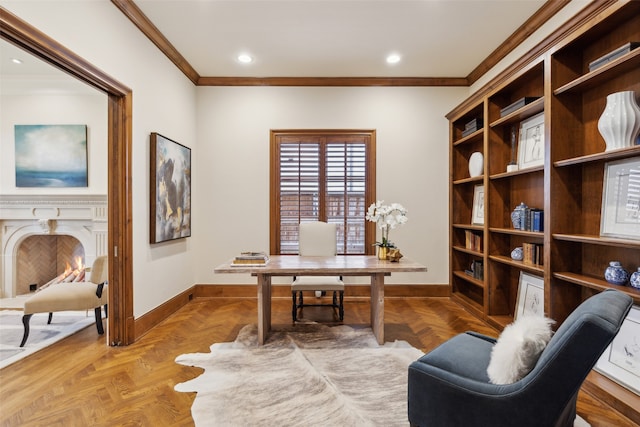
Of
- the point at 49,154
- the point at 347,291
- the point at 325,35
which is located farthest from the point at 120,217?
the point at 347,291

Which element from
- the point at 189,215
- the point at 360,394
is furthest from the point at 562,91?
the point at 189,215

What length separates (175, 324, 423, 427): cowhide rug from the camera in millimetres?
1868

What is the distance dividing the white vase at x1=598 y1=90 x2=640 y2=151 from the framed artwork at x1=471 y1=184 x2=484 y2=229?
72.7 inches

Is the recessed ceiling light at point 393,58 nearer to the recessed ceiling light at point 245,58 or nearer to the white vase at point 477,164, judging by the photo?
the white vase at point 477,164

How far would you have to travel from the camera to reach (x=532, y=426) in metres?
1.30

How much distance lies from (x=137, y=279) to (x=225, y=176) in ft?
6.45

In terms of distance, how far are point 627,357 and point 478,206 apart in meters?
2.22

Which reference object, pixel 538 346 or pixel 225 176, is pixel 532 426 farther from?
pixel 225 176

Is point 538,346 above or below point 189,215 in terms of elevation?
below

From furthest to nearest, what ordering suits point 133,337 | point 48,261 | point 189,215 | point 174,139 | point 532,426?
point 48,261 < point 189,215 < point 174,139 < point 133,337 < point 532,426

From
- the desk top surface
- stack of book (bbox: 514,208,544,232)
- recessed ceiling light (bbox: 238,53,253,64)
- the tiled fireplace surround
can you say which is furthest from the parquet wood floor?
recessed ceiling light (bbox: 238,53,253,64)

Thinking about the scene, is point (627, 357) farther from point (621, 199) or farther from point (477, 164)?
point (477, 164)

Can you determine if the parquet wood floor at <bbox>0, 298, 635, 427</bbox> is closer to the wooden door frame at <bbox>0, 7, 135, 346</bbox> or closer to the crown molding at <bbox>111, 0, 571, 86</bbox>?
the wooden door frame at <bbox>0, 7, 135, 346</bbox>

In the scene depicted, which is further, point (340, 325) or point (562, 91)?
point (340, 325)
